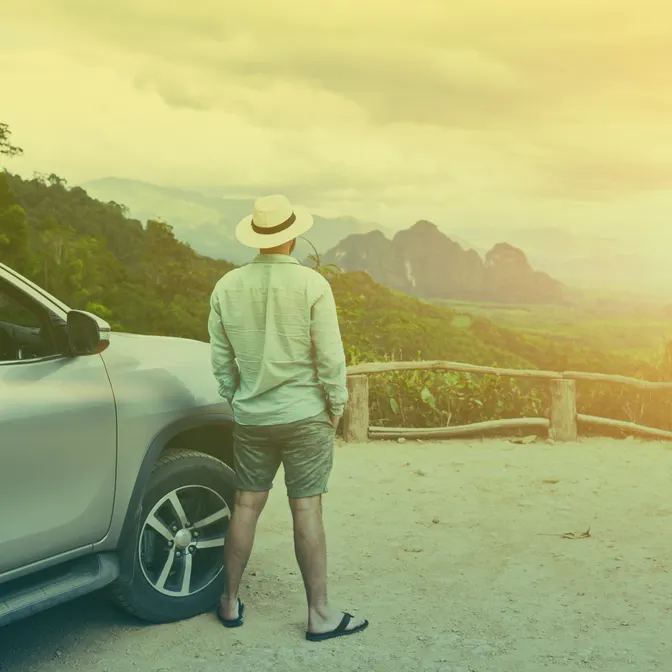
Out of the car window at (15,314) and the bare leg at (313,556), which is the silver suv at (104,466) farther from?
the bare leg at (313,556)

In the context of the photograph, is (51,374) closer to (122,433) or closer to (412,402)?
(122,433)

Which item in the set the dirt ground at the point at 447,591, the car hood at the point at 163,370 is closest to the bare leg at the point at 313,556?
the dirt ground at the point at 447,591

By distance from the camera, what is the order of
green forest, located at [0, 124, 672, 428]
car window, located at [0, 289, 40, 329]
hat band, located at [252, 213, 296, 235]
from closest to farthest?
car window, located at [0, 289, 40, 329] < hat band, located at [252, 213, 296, 235] < green forest, located at [0, 124, 672, 428]

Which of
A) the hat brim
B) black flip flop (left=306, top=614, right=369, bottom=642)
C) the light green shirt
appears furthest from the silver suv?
the hat brim

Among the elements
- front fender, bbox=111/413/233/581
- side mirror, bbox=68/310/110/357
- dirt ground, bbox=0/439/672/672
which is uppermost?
side mirror, bbox=68/310/110/357

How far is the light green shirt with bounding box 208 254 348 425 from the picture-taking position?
4.00 metres

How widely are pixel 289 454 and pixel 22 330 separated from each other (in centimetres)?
124

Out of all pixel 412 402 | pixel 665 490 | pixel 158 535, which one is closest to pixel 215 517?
pixel 158 535

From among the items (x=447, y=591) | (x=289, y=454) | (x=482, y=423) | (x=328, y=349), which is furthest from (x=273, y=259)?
(x=482, y=423)

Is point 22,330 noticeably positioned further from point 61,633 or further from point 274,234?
point 61,633

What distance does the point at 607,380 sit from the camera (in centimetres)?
1066

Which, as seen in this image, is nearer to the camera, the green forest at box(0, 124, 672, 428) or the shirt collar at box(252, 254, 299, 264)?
the shirt collar at box(252, 254, 299, 264)

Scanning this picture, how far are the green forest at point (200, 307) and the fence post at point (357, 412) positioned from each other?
80 centimetres

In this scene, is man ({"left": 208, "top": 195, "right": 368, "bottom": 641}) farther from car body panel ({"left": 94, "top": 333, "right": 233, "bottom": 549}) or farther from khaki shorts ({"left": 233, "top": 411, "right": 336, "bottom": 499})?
car body panel ({"left": 94, "top": 333, "right": 233, "bottom": 549})
